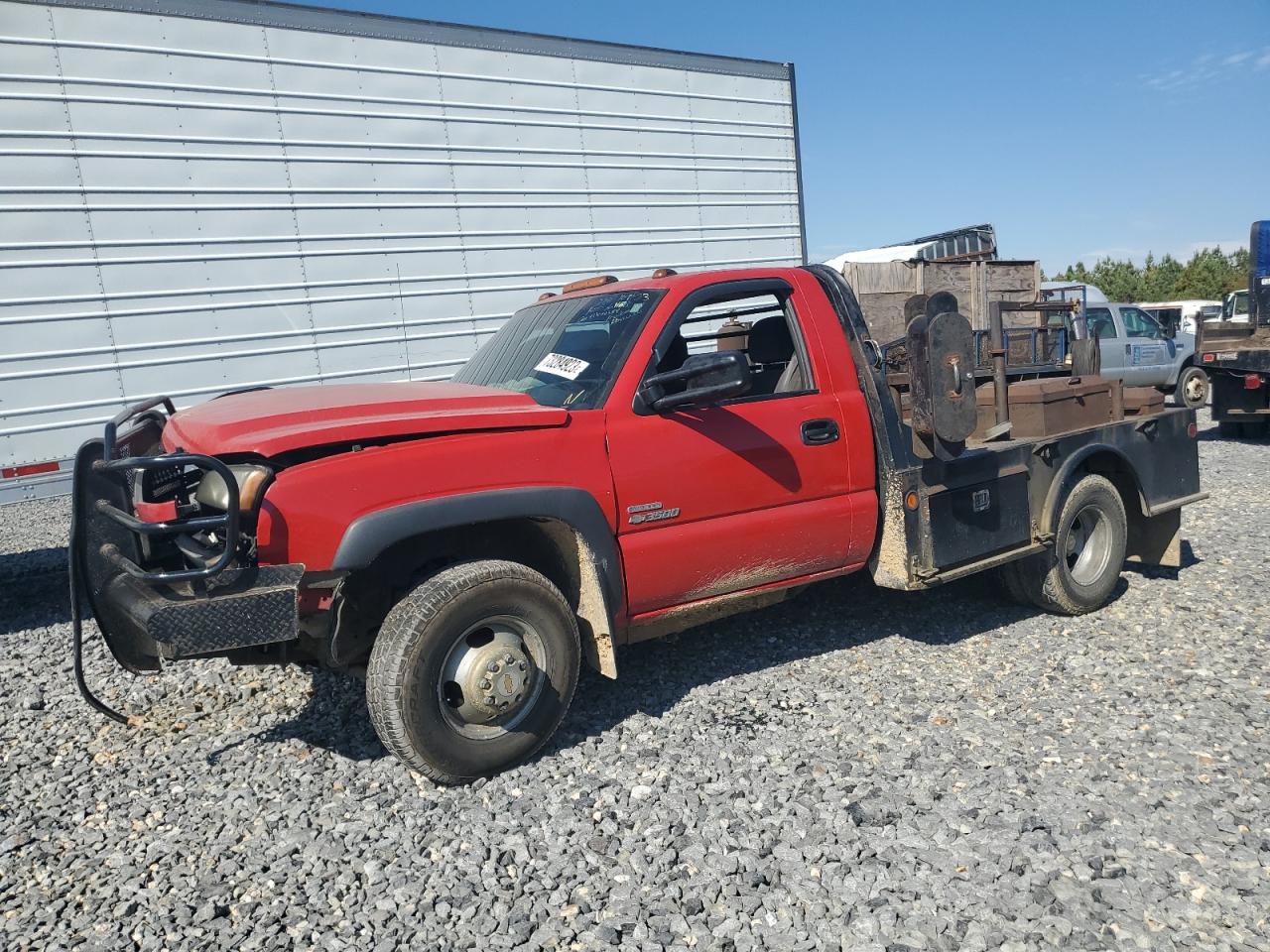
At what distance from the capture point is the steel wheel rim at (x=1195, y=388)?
51.9 ft

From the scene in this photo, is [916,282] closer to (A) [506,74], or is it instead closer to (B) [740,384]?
(A) [506,74]

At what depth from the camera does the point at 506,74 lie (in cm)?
823

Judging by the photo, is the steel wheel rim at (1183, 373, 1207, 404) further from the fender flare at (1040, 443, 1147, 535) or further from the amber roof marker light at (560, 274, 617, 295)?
the amber roof marker light at (560, 274, 617, 295)

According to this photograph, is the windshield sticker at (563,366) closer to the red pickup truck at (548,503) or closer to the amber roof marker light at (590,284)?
the red pickup truck at (548,503)

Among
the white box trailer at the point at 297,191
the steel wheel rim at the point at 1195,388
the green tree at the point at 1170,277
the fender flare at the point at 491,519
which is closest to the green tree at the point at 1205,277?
the green tree at the point at 1170,277

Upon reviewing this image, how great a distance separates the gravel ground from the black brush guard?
2.21 feet

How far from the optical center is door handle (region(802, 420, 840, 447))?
4.12m

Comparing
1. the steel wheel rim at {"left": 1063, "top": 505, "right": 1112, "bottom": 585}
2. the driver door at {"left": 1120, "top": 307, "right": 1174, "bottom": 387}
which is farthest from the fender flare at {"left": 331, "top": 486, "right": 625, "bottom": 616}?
the driver door at {"left": 1120, "top": 307, "right": 1174, "bottom": 387}

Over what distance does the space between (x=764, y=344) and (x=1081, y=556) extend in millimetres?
2279

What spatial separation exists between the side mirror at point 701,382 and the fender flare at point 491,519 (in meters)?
0.52

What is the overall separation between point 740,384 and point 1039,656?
227 cm

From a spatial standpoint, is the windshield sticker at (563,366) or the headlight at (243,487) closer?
the headlight at (243,487)

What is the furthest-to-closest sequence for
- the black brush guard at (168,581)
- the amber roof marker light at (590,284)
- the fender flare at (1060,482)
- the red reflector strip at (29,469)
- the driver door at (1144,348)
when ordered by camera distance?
1. the driver door at (1144,348)
2. the red reflector strip at (29,469)
3. the fender flare at (1060,482)
4. the amber roof marker light at (590,284)
5. the black brush guard at (168,581)

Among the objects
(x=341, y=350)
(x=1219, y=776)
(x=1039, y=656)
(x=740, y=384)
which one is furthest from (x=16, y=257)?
(x=1219, y=776)
